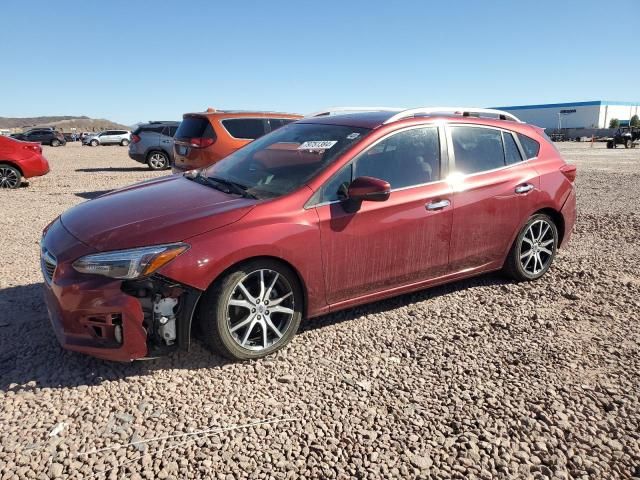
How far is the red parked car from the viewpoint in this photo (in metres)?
11.7

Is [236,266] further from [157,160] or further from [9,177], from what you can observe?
[157,160]

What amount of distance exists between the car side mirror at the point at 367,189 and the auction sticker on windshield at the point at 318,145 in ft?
1.74

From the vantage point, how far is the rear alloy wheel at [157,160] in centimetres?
1702

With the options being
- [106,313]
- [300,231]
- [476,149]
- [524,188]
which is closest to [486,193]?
[476,149]

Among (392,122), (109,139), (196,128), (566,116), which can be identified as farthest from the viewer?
(566,116)

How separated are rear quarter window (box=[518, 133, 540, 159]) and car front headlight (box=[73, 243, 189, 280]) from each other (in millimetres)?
3591

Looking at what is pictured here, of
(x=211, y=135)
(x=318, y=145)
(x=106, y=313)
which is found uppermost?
(x=211, y=135)

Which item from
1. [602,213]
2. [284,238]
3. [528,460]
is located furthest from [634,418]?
[602,213]

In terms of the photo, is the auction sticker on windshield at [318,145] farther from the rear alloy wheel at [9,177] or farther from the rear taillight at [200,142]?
the rear alloy wheel at [9,177]

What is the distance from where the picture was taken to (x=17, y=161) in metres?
11.9

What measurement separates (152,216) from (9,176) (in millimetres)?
10760

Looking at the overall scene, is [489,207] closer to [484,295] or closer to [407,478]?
[484,295]

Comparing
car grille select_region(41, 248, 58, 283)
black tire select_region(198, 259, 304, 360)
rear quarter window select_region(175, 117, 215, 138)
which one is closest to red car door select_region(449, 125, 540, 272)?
black tire select_region(198, 259, 304, 360)

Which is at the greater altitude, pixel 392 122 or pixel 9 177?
pixel 392 122
